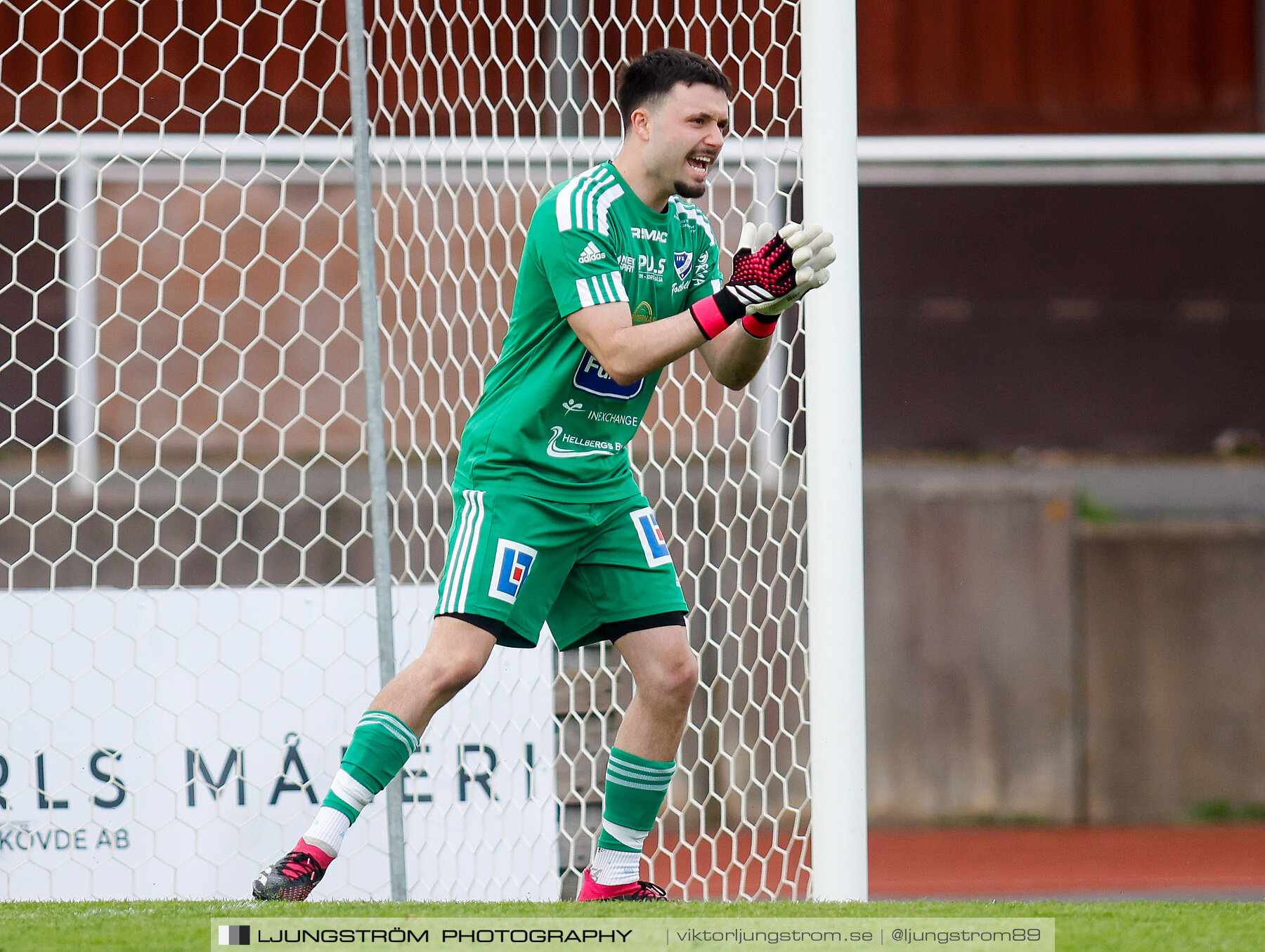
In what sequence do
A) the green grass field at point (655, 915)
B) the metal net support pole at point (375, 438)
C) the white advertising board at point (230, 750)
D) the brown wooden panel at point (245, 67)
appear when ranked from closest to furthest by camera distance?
the green grass field at point (655, 915)
the metal net support pole at point (375, 438)
the white advertising board at point (230, 750)
the brown wooden panel at point (245, 67)

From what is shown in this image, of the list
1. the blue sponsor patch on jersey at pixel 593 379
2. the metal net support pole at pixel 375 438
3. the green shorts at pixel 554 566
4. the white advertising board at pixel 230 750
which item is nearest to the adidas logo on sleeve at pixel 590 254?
the blue sponsor patch on jersey at pixel 593 379

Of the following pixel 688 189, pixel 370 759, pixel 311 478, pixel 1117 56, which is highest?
pixel 1117 56

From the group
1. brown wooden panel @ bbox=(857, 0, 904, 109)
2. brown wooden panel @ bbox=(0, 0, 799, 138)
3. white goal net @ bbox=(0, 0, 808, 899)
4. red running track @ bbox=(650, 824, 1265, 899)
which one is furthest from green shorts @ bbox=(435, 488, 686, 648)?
brown wooden panel @ bbox=(857, 0, 904, 109)

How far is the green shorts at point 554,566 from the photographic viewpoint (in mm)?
2764

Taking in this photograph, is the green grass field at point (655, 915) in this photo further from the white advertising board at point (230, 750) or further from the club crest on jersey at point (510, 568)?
the white advertising board at point (230, 750)

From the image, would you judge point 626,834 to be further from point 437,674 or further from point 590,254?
point 590,254

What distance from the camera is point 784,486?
5.33 meters

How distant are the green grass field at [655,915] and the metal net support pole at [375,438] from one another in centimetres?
72

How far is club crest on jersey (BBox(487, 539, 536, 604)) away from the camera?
2756mm

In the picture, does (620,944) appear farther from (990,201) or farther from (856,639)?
(990,201)

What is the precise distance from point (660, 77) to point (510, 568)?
1074 millimetres

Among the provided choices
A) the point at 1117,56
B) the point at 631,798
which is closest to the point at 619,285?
the point at 631,798

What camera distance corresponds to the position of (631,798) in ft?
9.85

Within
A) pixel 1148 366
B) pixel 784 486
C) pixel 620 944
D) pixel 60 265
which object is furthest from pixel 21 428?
pixel 1148 366
